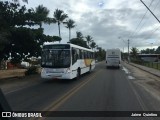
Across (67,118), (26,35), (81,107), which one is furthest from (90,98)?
(26,35)

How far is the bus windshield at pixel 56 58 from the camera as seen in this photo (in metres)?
24.8

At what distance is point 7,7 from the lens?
99.2ft

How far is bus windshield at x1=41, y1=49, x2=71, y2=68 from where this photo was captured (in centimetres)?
2480

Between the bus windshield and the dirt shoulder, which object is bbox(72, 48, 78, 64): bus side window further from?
the dirt shoulder

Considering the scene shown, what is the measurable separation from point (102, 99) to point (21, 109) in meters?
4.26

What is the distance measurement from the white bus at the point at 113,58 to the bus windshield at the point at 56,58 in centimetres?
2982

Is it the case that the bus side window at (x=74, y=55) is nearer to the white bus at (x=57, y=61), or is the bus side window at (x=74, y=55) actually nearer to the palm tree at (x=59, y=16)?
the white bus at (x=57, y=61)

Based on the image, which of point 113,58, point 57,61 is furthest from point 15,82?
point 113,58

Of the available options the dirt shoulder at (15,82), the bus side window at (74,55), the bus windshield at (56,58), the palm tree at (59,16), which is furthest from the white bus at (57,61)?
the palm tree at (59,16)

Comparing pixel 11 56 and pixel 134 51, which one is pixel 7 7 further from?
pixel 134 51

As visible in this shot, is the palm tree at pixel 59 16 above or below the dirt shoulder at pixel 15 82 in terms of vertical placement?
above

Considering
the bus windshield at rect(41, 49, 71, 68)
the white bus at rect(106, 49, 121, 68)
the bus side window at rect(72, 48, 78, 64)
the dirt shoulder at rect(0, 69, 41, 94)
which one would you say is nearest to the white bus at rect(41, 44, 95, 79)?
the bus windshield at rect(41, 49, 71, 68)

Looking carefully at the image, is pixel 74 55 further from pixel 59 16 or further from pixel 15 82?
pixel 59 16

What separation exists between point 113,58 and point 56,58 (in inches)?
1196
